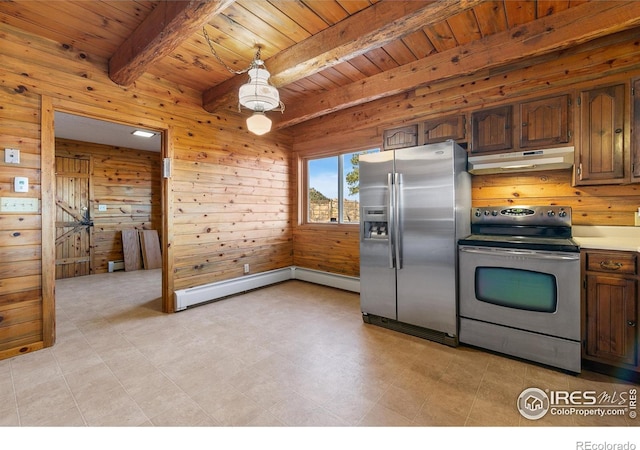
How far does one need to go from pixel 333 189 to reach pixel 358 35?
2.51 m

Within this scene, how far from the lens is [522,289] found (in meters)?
2.28

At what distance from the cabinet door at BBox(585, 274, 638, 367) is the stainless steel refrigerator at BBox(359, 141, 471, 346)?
897 millimetres

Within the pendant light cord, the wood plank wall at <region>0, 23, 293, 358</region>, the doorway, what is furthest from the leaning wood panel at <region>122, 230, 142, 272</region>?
the pendant light cord

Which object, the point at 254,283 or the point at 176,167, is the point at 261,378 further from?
the point at 176,167

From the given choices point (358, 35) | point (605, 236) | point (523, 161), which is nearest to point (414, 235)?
point (523, 161)

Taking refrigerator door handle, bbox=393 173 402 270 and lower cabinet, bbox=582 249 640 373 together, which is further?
refrigerator door handle, bbox=393 173 402 270

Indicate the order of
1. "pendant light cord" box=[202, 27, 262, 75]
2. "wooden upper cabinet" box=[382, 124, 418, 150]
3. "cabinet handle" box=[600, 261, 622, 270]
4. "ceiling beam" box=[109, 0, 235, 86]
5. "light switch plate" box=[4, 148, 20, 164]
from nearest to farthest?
"ceiling beam" box=[109, 0, 235, 86], "cabinet handle" box=[600, 261, 622, 270], "light switch plate" box=[4, 148, 20, 164], "pendant light cord" box=[202, 27, 262, 75], "wooden upper cabinet" box=[382, 124, 418, 150]

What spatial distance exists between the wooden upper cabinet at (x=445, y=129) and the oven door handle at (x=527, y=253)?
1182 mm

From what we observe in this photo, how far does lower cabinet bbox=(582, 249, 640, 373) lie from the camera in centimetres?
195

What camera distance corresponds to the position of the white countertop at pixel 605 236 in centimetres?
208

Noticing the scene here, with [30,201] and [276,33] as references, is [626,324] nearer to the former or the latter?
[276,33]

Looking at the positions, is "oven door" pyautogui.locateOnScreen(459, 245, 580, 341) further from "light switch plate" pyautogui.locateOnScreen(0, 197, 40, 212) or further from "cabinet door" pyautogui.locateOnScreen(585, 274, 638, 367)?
"light switch plate" pyautogui.locateOnScreen(0, 197, 40, 212)
